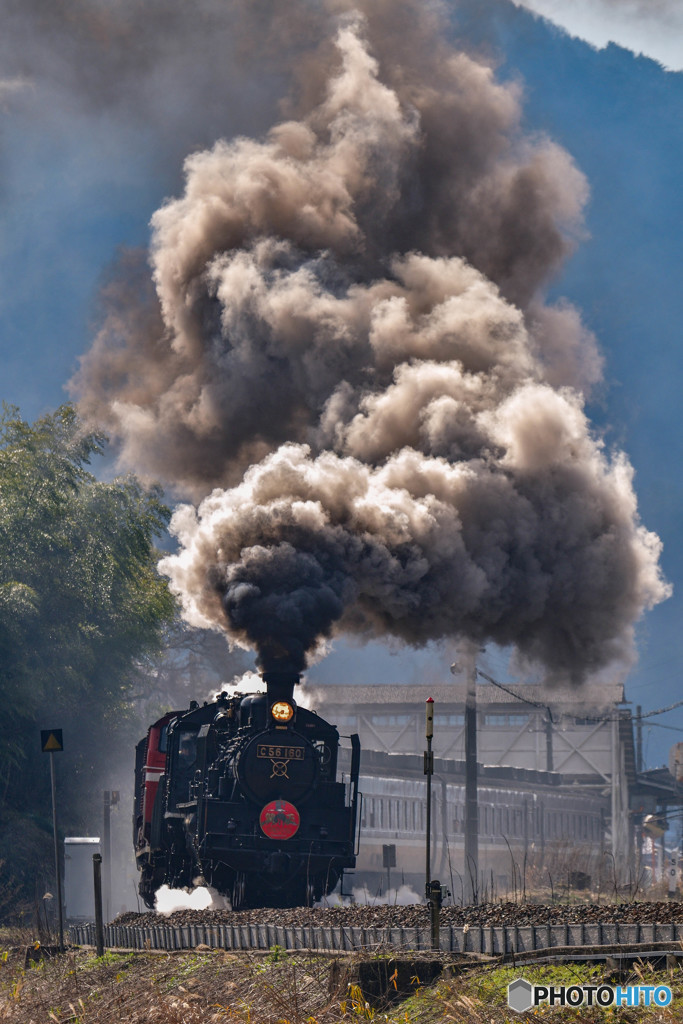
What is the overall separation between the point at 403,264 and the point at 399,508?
23.2 feet

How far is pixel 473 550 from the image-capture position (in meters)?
23.1

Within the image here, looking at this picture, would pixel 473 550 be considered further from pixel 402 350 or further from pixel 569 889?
pixel 569 889

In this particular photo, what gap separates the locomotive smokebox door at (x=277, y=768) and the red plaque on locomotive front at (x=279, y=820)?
14 centimetres

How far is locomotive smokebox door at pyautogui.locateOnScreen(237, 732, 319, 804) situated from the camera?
18.8 meters

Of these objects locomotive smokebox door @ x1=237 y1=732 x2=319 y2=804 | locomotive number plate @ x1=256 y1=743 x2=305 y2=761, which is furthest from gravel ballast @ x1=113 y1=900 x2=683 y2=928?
locomotive number plate @ x1=256 y1=743 x2=305 y2=761

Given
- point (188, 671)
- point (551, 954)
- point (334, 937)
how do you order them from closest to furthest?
point (551, 954), point (334, 937), point (188, 671)

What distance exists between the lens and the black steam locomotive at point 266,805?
1858 cm

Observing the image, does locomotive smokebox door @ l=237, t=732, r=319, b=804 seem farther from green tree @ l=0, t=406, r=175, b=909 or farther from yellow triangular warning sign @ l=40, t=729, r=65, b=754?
green tree @ l=0, t=406, r=175, b=909

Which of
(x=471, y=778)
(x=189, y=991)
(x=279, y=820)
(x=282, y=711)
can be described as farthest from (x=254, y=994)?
(x=471, y=778)

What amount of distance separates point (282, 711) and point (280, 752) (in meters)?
0.68

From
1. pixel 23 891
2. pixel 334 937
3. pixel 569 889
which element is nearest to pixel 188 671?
pixel 23 891

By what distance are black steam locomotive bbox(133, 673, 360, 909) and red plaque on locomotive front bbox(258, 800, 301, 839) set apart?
2 centimetres

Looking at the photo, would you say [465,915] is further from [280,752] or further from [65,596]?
[65,596]

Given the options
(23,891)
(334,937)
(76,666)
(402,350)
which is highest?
(402,350)
